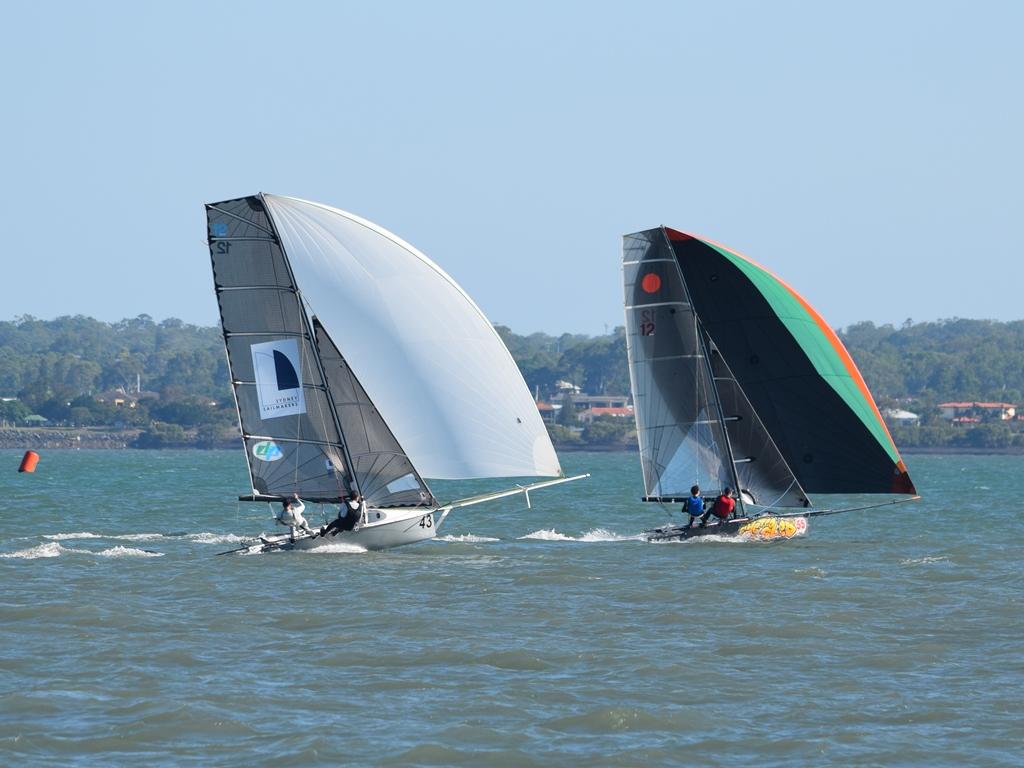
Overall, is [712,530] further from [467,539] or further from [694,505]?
[467,539]

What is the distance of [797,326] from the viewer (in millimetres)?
30266

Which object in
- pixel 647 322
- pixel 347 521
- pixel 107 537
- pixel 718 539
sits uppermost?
pixel 647 322

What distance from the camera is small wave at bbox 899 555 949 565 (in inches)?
1123

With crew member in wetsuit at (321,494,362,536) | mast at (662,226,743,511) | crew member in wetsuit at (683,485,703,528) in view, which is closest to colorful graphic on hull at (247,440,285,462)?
crew member in wetsuit at (321,494,362,536)

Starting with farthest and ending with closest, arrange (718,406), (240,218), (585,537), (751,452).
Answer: (585,537) → (751,452) → (718,406) → (240,218)

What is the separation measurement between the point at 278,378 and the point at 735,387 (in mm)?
8384

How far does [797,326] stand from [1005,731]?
52.1 ft

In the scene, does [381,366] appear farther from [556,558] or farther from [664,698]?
[664,698]

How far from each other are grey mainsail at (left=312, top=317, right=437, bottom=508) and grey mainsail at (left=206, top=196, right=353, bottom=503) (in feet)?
0.64

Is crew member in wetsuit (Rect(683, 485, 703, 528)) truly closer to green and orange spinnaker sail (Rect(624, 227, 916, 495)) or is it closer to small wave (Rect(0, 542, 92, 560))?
green and orange spinnaker sail (Rect(624, 227, 916, 495))

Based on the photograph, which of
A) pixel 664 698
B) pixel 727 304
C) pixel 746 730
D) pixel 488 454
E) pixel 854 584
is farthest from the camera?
pixel 727 304

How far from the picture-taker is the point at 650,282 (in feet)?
99.6

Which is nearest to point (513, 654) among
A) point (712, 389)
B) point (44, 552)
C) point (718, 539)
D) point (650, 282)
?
point (718, 539)

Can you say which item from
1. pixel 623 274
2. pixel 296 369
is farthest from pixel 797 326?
pixel 296 369
